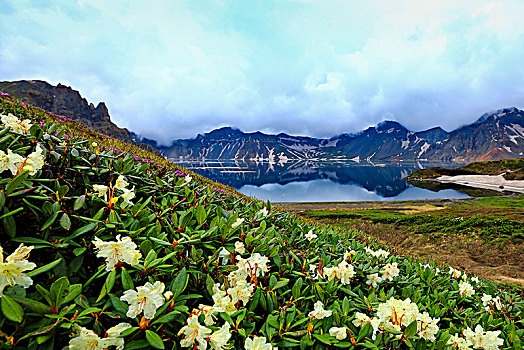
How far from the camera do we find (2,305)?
3.35ft

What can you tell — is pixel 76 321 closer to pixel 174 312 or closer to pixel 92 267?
pixel 174 312

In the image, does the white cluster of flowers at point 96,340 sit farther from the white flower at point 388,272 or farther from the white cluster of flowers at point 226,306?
the white flower at point 388,272

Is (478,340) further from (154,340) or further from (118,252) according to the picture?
(118,252)

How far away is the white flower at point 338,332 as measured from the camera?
1631 mm

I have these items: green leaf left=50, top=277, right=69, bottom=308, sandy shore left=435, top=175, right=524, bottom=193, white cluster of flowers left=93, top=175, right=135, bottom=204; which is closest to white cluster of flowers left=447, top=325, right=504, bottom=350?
green leaf left=50, top=277, right=69, bottom=308

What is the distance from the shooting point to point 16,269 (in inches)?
43.3

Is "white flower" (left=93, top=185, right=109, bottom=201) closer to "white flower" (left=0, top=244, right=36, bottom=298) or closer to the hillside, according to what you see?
the hillside

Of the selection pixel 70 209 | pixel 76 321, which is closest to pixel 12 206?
pixel 70 209

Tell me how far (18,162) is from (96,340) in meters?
1.38

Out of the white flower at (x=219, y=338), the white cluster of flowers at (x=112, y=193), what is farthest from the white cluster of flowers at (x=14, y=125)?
the white flower at (x=219, y=338)

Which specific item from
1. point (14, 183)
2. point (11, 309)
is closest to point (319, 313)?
point (11, 309)

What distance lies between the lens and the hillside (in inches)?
46.8

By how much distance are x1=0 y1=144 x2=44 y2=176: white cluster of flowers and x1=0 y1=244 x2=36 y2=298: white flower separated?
2.53ft

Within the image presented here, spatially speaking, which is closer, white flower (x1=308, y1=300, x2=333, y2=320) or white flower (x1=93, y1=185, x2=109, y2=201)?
white flower (x1=308, y1=300, x2=333, y2=320)
